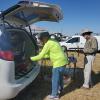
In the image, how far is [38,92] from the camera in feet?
24.8

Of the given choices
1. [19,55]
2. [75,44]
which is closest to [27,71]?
[19,55]

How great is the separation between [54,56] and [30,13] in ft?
3.67

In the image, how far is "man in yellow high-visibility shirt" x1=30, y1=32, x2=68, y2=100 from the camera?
6.53m

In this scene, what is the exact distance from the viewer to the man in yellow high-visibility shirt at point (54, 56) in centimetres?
653

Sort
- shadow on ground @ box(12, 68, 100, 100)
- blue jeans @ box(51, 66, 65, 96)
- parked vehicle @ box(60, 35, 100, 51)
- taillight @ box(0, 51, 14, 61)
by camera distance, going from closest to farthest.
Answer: taillight @ box(0, 51, 14, 61), blue jeans @ box(51, 66, 65, 96), shadow on ground @ box(12, 68, 100, 100), parked vehicle @ box(60, 35, 100, 51)

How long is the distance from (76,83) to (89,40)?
152 centimetres

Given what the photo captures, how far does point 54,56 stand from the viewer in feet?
21.9

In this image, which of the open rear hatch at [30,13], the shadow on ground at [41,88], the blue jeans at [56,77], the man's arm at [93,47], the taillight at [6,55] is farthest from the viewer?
the man's arm at [93,47]

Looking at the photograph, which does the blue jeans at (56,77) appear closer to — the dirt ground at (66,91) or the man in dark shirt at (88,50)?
the dirt ground at (66,91)

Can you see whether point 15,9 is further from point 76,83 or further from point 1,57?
point 76,83

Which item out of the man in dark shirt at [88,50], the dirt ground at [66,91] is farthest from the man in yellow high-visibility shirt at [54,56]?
the man in dark shirt at [88,50]

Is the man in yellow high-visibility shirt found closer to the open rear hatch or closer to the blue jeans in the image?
the blue jeans

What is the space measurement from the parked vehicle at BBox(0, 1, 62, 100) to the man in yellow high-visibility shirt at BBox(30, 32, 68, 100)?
18.8 inches

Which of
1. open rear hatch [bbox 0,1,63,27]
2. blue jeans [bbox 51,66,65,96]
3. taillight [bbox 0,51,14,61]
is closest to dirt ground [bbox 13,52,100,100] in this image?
blue jeans [bbox 51,66,65,96]
